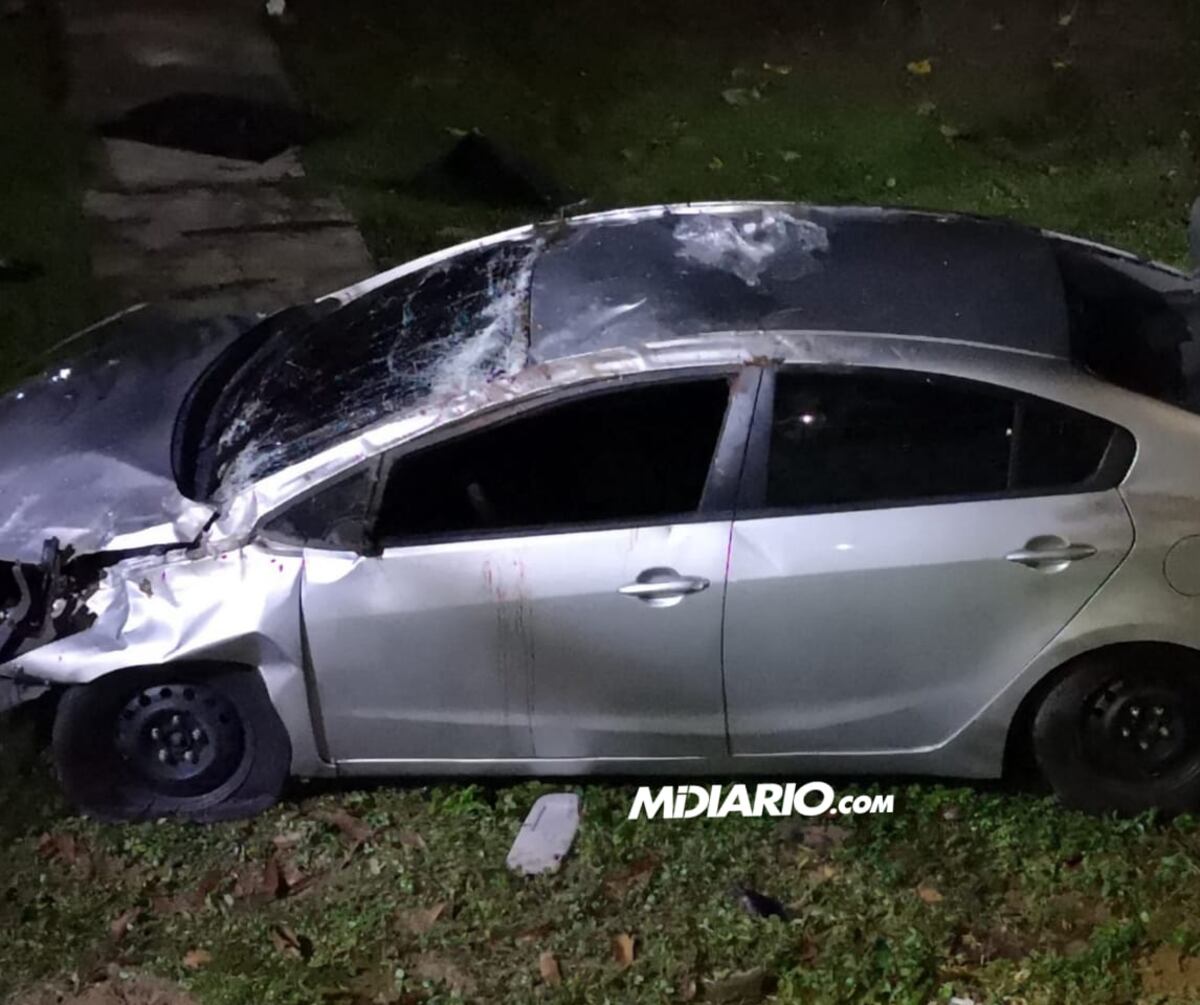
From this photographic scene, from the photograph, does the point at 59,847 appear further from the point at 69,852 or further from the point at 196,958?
the point at 196,958

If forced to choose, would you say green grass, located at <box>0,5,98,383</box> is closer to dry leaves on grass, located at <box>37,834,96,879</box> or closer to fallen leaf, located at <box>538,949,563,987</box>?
dry leaves on grass, located at <box>37,834,96,879</box>

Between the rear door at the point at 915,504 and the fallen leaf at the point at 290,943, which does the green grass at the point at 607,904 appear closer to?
the fallen leaf at the point at 290,943

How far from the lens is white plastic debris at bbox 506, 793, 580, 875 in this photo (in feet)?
12.6

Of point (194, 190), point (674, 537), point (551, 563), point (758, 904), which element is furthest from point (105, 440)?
point (194, 190)

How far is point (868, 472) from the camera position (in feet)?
11.1

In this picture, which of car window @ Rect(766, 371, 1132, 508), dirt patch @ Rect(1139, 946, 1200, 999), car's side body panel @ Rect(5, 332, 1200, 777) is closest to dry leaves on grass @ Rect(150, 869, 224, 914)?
car's side body panel @ Rect(5, 332, 1200, 777)

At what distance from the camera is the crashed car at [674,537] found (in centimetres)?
337

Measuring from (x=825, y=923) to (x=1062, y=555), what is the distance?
1155mm

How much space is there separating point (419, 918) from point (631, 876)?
1.94 feet

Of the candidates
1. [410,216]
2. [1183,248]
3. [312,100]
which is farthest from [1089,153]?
[312,100]

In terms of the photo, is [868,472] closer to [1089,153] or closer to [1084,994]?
[1084,994]

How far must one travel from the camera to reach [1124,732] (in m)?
3.69

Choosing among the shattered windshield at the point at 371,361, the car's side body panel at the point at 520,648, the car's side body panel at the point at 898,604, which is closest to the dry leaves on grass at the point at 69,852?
the car's side body panel at the point at 520,648

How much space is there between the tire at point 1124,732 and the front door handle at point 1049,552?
13.6 inches
